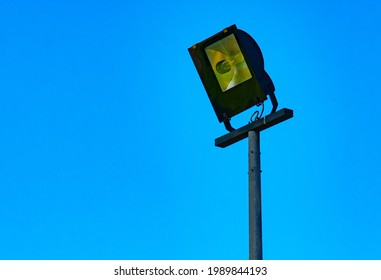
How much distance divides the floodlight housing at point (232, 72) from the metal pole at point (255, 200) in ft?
1.83

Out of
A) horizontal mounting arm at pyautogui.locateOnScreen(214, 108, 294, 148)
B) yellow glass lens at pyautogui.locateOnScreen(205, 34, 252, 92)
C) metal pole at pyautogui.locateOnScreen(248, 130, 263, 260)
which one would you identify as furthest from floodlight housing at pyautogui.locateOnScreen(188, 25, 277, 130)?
metal pole at pyautogui.locateOnScreen(248, 130, 263, 260)

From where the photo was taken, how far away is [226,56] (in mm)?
5703

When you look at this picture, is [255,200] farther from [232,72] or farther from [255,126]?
[232,72]

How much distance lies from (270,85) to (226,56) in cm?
49

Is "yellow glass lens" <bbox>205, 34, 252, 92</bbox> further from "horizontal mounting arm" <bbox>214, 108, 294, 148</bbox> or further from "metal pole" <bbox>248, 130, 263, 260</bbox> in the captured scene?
"metal pole" <bbox>248, 130, 263, 260</bbox>

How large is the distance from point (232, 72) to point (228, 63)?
0.10m

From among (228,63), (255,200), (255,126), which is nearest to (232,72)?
(228,63)

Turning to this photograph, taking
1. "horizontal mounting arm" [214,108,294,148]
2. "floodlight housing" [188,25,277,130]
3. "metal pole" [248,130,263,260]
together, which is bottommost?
"metal pole" [248,130,263,260]

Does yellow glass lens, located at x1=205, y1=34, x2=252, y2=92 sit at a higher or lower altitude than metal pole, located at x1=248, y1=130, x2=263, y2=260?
higher

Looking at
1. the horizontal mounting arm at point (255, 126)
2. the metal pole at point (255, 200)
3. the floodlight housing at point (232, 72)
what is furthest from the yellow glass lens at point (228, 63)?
the metal pole at point (255, 200)

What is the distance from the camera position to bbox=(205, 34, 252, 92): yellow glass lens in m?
5.59

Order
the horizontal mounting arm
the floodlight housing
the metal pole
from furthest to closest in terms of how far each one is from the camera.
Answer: the floodlight housing
the horizontal mounting arm
the metal pole

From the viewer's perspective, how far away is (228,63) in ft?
18.6
